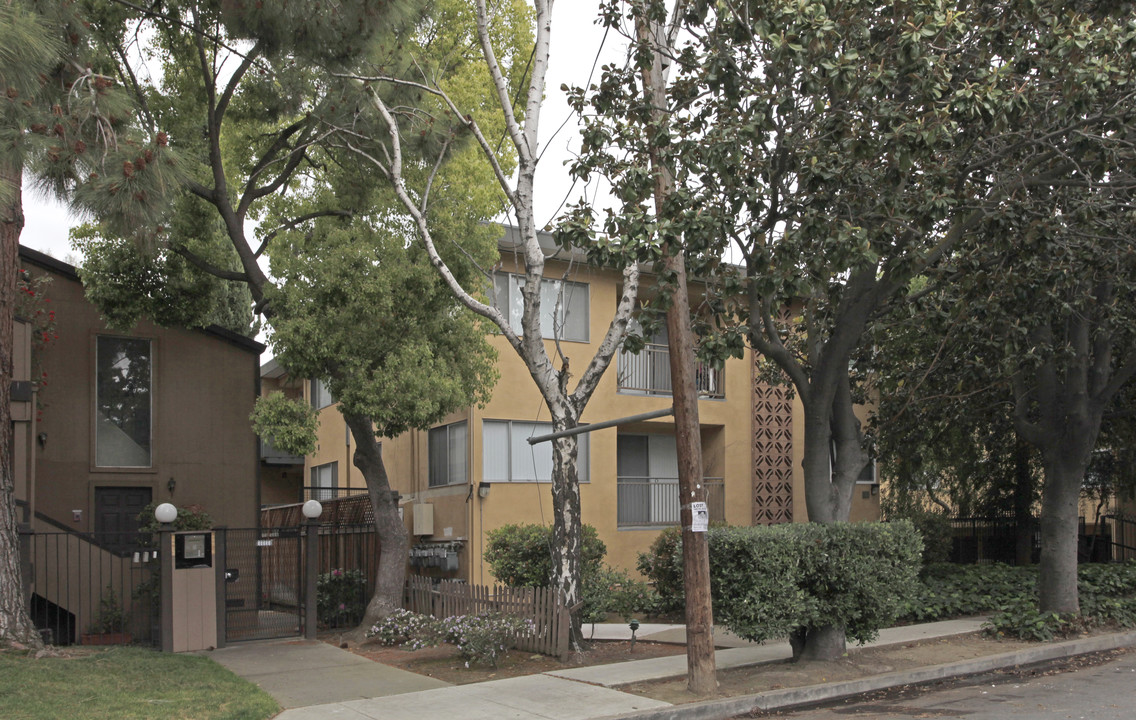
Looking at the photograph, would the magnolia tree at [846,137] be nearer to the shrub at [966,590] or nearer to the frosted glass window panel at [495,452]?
the shrub at [966,590]

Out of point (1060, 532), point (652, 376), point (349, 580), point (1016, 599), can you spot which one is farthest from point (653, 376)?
point (1060, 532)

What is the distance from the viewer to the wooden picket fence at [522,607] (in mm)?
12172

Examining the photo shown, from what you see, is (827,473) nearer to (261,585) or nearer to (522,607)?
(522,607)

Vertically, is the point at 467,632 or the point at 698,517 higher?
the point at 698,517

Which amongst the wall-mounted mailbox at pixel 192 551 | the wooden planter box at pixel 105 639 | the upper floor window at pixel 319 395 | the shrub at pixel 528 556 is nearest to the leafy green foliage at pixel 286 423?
the wall-mounted mailbox at pixel 192 551

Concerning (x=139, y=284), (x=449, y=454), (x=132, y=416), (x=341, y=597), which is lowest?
(x=341, y=597)

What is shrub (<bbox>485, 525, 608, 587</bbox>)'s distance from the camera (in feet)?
48.1

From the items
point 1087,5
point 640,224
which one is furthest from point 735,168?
point 1087,5

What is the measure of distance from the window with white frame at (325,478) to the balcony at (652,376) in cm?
904

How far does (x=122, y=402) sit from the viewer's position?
17.1m

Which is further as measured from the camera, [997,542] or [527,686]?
[997,542]

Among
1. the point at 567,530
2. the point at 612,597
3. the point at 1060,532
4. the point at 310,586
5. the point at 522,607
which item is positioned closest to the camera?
the point at 567,530

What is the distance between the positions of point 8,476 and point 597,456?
10.9 meters

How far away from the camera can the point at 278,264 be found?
1434 cm
